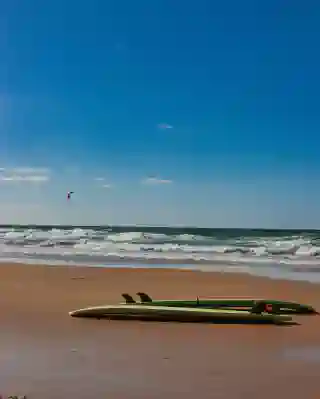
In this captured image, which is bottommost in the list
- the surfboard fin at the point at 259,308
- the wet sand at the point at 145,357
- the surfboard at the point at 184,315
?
the wet sand at the point at 145,357

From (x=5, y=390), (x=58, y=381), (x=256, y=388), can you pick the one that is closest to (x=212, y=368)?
(x=256, y=388)

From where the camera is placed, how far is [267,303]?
637 centimetres

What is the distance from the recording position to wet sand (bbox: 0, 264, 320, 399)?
3715 millimetres

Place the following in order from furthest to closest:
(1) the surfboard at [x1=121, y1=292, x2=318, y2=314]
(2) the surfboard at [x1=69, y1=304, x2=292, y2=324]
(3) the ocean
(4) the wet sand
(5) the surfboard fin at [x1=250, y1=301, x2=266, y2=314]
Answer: (3) the ocean
(1) the surfboard at [x1=121, y1=292, x2=318, y2=314]
(5) the surfboard fin at [x1=250, y1=301, x2=266, y2=314]
(2) the surfboard at [x1=69, y1=304, x2=292, y2=324]
(4) the wet sand

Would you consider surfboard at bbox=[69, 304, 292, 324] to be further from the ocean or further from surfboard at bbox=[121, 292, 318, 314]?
the ocean

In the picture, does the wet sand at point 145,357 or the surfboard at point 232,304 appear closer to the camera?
the wet sand at point 145,357

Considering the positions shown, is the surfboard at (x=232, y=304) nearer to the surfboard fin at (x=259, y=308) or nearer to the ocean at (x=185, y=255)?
the surfboard fin at (x=259, y=308)

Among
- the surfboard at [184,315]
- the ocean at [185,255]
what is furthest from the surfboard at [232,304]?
the ocean at [185,255]

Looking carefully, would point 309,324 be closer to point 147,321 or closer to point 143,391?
point 147,321

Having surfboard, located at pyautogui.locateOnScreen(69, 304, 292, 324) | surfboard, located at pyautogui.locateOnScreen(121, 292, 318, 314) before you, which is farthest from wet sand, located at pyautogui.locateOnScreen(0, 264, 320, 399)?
surfboard, located at pyautogui.locateOnScreen(121, 292, 318, 314)

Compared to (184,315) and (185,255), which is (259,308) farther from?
(185,255)

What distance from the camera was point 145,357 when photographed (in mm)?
4562

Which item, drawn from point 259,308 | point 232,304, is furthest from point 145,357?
point 232,304

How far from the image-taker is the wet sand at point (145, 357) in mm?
3715
